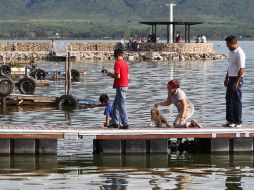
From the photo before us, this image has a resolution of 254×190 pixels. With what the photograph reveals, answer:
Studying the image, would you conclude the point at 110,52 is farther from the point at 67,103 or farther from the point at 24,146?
the point at 24,146

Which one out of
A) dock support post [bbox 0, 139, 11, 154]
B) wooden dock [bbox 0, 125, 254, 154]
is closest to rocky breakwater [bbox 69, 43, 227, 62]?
wooden dock [bbox 0, 125, 254, 154]

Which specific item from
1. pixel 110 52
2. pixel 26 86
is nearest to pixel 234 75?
pixel 26 86

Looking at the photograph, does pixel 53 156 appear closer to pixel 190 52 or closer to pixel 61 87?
pixel 61 87

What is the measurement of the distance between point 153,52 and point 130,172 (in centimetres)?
7498

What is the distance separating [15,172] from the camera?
20656mm

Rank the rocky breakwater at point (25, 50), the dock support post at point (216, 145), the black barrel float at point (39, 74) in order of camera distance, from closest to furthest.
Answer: the dock support post at point (216, 145) < the black barrel float at point (39, 74) < the rocky breakwater at point (25, 50)

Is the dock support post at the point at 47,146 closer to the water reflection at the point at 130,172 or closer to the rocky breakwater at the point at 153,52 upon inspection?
the water reflection at the point at 130,172

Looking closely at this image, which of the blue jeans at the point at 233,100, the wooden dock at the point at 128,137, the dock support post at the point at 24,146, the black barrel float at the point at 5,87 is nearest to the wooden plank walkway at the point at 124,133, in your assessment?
the wooden dock at the point at 128,137

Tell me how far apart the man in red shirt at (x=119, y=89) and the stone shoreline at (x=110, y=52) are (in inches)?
2626

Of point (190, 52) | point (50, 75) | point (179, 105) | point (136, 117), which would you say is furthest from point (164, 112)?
point (190, 52)

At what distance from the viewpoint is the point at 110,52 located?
324 feet

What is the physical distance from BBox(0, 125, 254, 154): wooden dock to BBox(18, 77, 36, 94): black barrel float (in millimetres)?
20502

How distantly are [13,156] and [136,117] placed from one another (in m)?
11.4

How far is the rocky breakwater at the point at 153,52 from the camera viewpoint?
307 feet
